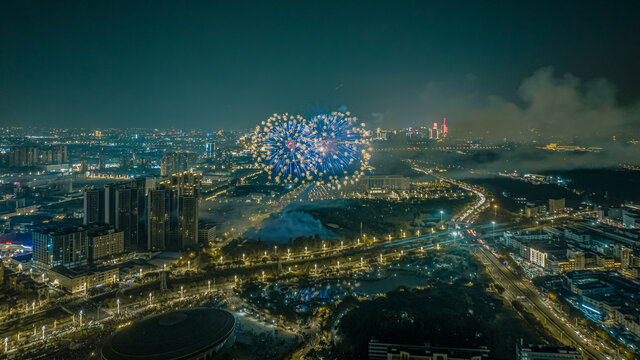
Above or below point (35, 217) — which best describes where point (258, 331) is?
below

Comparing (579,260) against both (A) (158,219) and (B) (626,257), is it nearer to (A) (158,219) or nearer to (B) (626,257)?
(B) (626,257)

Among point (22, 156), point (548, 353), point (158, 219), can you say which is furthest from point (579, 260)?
point (22, 156)

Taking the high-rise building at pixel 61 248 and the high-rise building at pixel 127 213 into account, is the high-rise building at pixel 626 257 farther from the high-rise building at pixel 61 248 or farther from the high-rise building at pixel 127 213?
the high-rise building at pixel 61 248

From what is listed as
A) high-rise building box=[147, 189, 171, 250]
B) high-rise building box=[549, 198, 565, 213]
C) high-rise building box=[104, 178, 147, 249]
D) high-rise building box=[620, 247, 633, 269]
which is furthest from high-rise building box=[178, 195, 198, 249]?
high-rise building box=[549, 198, 565, 213]

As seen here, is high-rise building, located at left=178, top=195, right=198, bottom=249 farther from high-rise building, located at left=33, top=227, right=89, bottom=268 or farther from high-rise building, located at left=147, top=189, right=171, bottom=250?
high-rise building, located at left=33, top=227, right=89, bottom=268

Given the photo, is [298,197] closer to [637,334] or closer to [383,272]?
[383,272]

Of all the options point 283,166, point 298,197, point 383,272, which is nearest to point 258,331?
point 383,272
